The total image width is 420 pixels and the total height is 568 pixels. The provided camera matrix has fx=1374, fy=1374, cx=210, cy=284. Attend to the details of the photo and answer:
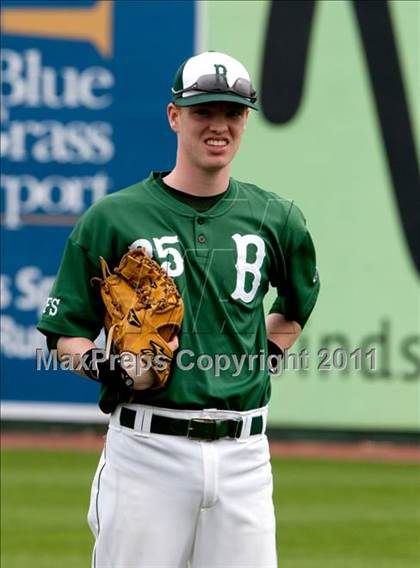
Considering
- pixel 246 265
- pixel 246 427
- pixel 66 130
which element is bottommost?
pixel 246 427

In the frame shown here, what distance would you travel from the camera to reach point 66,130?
38.8ft

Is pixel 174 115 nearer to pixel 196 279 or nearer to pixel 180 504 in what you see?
pixel 196 279

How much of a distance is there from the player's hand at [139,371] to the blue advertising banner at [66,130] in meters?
8.07

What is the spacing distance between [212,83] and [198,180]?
0.91 feet

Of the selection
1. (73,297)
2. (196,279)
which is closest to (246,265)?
(196,279)

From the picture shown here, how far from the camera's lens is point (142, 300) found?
3.73 meters

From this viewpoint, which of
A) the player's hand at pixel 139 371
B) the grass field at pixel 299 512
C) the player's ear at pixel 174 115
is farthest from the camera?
the grass field at pixel 299 512

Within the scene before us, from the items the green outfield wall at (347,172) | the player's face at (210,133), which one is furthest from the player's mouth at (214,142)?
the green outfield wall at (347,172)

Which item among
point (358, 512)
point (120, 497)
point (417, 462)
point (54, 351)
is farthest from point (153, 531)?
point (417, 462)

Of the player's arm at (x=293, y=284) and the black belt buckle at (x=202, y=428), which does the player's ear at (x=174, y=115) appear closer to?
the player's arm at (x=293, y=284)

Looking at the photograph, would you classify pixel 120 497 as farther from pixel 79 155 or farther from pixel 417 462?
pixel 79 155

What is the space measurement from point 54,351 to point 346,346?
7.65 metres

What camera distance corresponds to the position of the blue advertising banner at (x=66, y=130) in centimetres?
1173

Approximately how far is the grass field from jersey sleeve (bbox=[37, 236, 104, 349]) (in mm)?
3289
